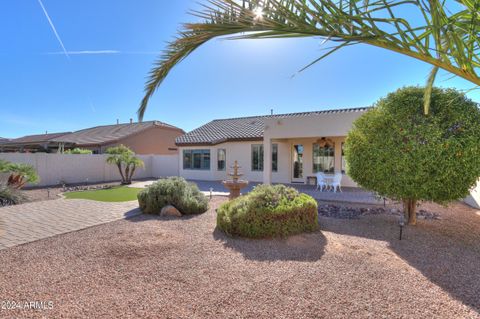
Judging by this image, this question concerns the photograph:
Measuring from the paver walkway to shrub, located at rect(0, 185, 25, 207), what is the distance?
0.67 metres

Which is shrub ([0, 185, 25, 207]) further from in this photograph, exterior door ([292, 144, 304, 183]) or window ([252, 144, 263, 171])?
exterior door ([292, 144, 304, 183])

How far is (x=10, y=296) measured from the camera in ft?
12.6

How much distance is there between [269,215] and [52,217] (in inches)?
290

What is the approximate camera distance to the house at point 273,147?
14953 millimetres

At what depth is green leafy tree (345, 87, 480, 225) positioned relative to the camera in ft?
21.2

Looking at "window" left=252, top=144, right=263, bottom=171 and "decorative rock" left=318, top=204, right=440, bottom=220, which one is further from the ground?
"window" left=252, top=144, right=263, bottom=171

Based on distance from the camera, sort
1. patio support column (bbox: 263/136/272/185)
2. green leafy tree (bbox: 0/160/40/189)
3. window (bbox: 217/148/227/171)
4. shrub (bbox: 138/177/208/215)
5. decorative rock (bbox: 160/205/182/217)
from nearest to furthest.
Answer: decorative rock (bbox: 160/205/182/217), shrub (bbox: 138/177/208/215), green leafy tree (bbox: 0/160/40/189), patio support column (bbox: 263/136/272/185), window (bbox: 217/148/227/171)

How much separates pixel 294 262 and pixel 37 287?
4.27 meters

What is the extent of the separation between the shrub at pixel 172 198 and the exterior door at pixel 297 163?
401 inches

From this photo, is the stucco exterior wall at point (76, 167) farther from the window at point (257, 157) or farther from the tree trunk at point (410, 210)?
the tree trunk at point (410, 210)

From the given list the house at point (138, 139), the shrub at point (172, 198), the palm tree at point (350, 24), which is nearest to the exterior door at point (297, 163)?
the shrub at point (172, 198)

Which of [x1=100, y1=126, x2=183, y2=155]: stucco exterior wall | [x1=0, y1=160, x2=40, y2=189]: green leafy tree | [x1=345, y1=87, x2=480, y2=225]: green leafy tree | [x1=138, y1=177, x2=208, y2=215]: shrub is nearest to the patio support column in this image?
[x1=138, y1=177, x2=208, y2=215]: shrub

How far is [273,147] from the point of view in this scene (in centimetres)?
1927

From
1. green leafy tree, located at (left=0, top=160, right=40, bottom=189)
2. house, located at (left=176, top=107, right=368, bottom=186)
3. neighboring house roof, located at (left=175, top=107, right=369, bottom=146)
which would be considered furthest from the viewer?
neighboring house roof, located at (left=175, top=107, right=369, bottom=146)
